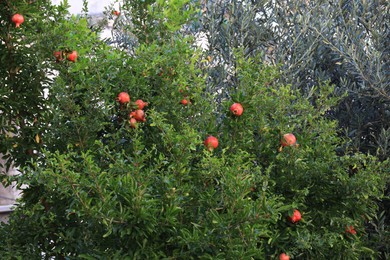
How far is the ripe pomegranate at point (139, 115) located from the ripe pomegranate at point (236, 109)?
1.40ft

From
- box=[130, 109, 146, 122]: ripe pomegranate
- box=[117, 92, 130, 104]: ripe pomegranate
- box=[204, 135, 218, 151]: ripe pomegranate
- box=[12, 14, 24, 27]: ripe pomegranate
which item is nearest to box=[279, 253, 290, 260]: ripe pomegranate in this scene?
box=[204, 135, 218, 151]: ripe pomegranate

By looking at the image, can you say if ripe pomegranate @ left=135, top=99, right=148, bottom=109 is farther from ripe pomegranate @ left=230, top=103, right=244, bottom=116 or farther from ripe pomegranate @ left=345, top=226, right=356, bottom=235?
ripe pomegranate @ left=345, top=226, right=356, bottom=235

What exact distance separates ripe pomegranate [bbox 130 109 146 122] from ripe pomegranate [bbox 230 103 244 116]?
425 mm

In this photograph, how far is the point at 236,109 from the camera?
3.15 metres

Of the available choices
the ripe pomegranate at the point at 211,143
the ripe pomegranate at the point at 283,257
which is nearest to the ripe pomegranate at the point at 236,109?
the ripe pomegranate at the point at 211,143

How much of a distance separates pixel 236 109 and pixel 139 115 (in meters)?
0.46

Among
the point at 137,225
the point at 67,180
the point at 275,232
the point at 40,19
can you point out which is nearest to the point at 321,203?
the point at 275,232

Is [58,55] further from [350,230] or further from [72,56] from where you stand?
[350,230]

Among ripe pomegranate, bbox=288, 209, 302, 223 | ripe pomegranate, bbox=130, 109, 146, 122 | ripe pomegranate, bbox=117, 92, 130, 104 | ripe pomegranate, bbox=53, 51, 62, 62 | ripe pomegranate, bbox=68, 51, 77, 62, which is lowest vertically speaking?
A: ripe pomegranate, bbox=288, 209, 302, 223

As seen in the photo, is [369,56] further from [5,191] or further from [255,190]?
[5,191]

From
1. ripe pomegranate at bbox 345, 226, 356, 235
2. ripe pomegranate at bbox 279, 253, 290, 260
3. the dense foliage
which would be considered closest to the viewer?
the dense foliage

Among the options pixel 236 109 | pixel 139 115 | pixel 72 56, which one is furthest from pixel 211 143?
pixel 72 56

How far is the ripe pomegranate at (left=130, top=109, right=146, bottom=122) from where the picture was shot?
3217 millimetres

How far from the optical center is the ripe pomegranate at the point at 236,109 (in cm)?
315
